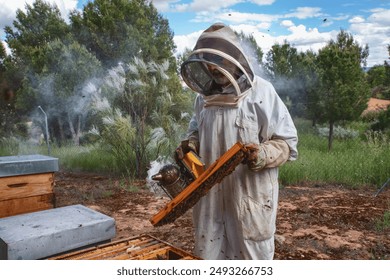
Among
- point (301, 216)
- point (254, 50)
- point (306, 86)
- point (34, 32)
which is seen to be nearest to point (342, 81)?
point (306, 86)

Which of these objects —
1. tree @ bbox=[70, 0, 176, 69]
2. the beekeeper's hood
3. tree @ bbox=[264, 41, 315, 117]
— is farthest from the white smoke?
tree @ bbox=[264, 41, 315, 117]

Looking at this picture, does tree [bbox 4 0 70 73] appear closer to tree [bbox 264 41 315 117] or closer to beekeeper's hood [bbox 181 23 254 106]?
tree [bbox 264 41 315 117]

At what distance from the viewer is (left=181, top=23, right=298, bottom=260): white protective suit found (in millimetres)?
1755

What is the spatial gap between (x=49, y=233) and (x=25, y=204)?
1652 millimetres

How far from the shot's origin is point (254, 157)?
5.25ft

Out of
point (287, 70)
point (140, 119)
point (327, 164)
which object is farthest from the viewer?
point (287, 70)

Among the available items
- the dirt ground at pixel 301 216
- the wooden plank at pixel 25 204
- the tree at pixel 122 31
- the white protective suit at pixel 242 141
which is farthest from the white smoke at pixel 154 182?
the tree at pixel 122 31

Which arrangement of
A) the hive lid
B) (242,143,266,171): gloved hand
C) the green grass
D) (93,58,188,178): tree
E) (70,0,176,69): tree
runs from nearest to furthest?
1. (242,143,266,171): gloved hand
2. the hive lid
3. the green grass
4. (93,58,188,178): tree
5. (70,0,176,69): tree

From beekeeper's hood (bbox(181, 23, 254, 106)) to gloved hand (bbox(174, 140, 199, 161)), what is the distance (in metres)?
0.25

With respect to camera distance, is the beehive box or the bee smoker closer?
the bee smoker

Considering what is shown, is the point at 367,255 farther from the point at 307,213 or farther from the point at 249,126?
the point at 249,126

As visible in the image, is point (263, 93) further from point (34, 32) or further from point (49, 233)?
point (34, 32)
